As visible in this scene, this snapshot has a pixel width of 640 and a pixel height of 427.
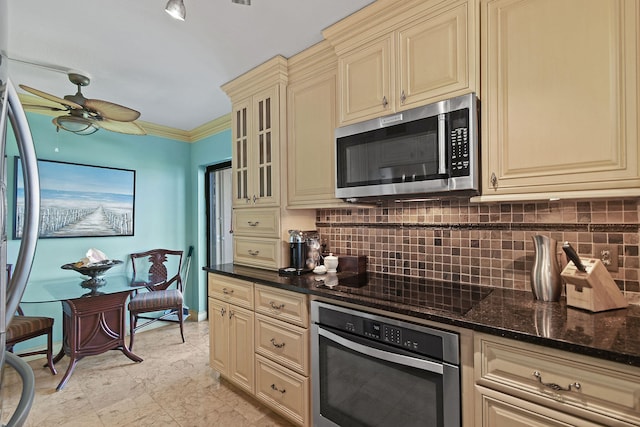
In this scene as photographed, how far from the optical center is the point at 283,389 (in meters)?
1.98

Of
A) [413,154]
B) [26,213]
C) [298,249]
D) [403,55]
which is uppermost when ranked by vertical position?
[403,55]

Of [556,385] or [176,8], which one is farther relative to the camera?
[176,8]

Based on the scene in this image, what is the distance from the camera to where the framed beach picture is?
3176 millimetres

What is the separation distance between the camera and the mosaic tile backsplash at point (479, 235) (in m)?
1.40

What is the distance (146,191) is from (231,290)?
231 centimetres

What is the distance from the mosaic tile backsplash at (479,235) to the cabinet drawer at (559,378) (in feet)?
2.02

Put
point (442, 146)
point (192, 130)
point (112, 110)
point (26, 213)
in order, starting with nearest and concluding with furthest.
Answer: point (26, 213) → point (442, 146) → point (112, 110) → point (192, 130)

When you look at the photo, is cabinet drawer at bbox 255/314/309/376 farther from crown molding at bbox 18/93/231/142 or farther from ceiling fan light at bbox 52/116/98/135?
crown molding at bbox 18/93/231/142

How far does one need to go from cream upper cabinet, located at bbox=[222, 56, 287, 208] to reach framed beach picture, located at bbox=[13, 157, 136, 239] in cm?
180

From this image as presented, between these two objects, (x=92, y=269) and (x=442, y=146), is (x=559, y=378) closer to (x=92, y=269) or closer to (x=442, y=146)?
(x=442, y=146)

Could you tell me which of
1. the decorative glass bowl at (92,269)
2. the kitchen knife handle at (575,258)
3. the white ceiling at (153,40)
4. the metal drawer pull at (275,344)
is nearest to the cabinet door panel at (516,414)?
the kitchen knife handle at (575,258)

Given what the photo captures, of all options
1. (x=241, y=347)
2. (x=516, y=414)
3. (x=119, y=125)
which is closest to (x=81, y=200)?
(x=119, y=125)

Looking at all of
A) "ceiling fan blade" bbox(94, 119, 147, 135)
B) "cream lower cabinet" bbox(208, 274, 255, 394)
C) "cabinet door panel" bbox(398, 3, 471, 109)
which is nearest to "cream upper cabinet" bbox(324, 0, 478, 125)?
"cabinet door panel" bbox(398, 3, 471, 109)

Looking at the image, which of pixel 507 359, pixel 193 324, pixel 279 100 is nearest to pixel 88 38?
pixel 279 100
